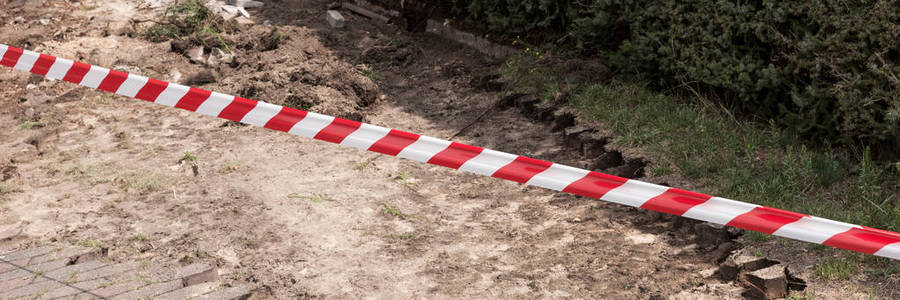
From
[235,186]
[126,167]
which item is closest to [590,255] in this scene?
[235,186]

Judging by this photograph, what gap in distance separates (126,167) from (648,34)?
15.7 feet

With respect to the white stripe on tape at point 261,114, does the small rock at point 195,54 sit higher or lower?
lower

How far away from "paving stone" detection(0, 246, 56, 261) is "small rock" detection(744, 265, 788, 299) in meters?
4.29

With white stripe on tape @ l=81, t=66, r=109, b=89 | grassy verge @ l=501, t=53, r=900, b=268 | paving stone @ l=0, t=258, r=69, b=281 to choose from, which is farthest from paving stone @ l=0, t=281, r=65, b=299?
grassy verge @ l=501, t=53, r=900, b=268

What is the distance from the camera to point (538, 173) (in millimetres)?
4078

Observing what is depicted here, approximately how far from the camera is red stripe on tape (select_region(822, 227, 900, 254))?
371 cm

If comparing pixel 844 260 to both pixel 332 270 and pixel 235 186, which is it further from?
pixel 235 186

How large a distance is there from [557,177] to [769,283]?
1.33 m

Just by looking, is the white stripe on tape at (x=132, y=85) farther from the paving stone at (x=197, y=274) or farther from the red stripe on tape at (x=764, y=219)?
the red stripe on tape at (x=764, y=219)

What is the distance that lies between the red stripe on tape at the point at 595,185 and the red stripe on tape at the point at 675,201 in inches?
7.3

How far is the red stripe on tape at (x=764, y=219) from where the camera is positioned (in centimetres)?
378

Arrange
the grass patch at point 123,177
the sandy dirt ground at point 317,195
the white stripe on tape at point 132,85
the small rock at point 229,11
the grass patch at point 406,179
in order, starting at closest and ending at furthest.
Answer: the sandy dirt ground at point 317,195 < the white stripe on tape at point 132,85 < the grass patch at point 123,177 < the grass patch at point 406,179 < the small rock at point 229,11

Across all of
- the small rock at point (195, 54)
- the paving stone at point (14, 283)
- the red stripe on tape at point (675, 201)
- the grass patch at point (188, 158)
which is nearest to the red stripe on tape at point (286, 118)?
the paving stone at point (14, 283)

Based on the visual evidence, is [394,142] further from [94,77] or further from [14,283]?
[94,77]
